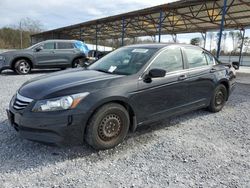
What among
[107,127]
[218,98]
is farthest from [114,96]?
[218,98]

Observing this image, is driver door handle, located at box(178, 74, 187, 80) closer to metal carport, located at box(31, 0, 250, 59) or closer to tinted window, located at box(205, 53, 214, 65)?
tinted window, located at box(205, 53, 214, 65)

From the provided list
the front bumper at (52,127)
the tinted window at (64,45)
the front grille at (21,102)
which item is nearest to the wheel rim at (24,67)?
the tinted window at (64,45)

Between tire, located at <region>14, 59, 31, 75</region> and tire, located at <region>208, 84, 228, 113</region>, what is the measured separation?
28.8 ft

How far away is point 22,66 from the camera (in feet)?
35.3

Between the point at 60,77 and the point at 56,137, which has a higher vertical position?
the point at 60,77

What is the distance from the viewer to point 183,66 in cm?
426

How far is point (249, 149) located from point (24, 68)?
10.0m

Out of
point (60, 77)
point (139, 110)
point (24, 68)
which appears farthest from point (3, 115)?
point (24, 68)

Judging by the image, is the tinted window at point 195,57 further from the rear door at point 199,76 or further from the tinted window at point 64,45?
the tinted window at point 64,45

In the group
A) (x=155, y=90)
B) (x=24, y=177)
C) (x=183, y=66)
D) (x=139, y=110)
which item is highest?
(x=183, y=66)

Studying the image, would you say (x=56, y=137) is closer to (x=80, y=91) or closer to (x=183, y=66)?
(x=80, y=91)

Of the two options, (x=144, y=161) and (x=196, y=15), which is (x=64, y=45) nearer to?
(x=196, y=15)

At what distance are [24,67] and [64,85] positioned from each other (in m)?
8.65

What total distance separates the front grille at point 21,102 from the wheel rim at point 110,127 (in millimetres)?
984
